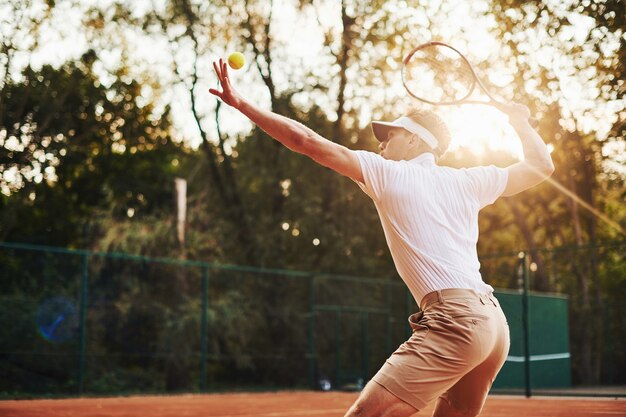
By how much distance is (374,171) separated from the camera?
117 inches

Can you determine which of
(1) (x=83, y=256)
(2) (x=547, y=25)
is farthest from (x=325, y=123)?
(2) (x=547, y=25)

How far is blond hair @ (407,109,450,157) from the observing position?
3.26m

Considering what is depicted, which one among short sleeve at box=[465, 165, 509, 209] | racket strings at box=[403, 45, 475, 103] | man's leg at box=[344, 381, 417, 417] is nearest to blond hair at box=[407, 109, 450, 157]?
short sleeve at box=[465, 165, 509, 209]

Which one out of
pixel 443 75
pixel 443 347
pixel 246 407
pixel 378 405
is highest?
pixel 443 75

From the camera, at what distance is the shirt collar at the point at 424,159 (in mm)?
3174

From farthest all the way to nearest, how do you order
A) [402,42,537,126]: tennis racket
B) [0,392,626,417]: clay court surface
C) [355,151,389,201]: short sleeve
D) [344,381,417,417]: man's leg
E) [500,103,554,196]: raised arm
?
[0,392,626,417]: clay court surface, [402,42,537,126]: tennis racket, [500,103,554,196]: raised arm, [355,151,389,201]: short sleeve, [344,381,417,417]: man's leg

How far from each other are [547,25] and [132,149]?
710 inches

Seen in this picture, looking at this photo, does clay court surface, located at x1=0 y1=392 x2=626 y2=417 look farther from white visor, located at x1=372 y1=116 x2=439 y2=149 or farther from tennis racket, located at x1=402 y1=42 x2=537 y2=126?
white visor, located at x1=372 y1=116 x2=439 y2=149

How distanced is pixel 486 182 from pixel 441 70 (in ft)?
11.9

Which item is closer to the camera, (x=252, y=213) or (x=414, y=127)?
(x=414, y=127)

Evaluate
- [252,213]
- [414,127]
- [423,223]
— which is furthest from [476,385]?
[252,213]

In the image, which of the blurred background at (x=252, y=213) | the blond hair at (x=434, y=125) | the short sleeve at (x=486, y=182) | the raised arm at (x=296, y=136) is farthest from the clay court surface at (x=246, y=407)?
the raised arm at (x=296, y=136)

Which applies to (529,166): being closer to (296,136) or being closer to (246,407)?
(296,136)

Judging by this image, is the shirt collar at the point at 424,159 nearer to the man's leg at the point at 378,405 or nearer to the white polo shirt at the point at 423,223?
the white polo shirt at the point at 423,223
